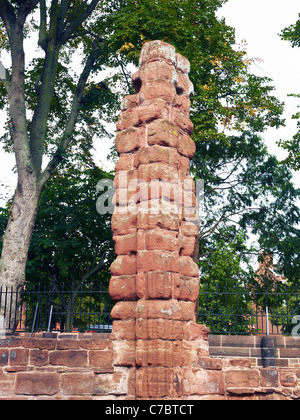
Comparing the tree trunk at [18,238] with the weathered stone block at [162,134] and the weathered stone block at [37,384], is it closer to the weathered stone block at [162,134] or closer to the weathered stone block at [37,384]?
the weathered stone block at [37,384]

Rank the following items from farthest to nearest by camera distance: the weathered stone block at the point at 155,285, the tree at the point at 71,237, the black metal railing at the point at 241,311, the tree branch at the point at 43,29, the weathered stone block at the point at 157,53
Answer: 1. the tree at the point at 71,237
2. the tree branch at the point at 43,29
3. the black metal railing at the point at 241,311
4. the weathered stone block at the point at 157,53
5. the weathered stone block at the point at 155,285

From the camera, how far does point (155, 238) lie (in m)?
4.98

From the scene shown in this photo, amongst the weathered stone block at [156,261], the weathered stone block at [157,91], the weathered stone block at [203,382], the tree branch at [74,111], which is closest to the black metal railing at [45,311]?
the weathered stone block at [156,261]

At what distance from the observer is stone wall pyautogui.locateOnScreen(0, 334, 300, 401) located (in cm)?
485

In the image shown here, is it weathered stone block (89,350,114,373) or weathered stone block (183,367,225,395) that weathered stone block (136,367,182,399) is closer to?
weathered stone block (183,367,225,395)

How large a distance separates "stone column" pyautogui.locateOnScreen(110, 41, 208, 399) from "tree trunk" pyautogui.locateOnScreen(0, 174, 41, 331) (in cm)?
669

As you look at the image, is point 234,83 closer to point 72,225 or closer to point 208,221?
point 208,221

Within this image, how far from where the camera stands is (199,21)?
1496 centimetres

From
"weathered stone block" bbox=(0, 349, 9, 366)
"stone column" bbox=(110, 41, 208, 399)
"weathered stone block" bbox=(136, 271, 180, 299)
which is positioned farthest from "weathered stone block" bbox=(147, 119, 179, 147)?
"weathered stone block" bbox=(0, 349, 9, 366)

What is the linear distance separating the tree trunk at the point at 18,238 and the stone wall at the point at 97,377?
6.32 meters

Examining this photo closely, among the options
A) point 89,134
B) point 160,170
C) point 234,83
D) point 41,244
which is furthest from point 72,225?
point 160,170

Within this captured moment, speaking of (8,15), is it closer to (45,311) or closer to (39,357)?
(45,311)

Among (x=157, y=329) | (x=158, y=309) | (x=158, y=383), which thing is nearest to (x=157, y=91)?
(x=158, y=309)

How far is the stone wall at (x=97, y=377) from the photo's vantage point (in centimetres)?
485
